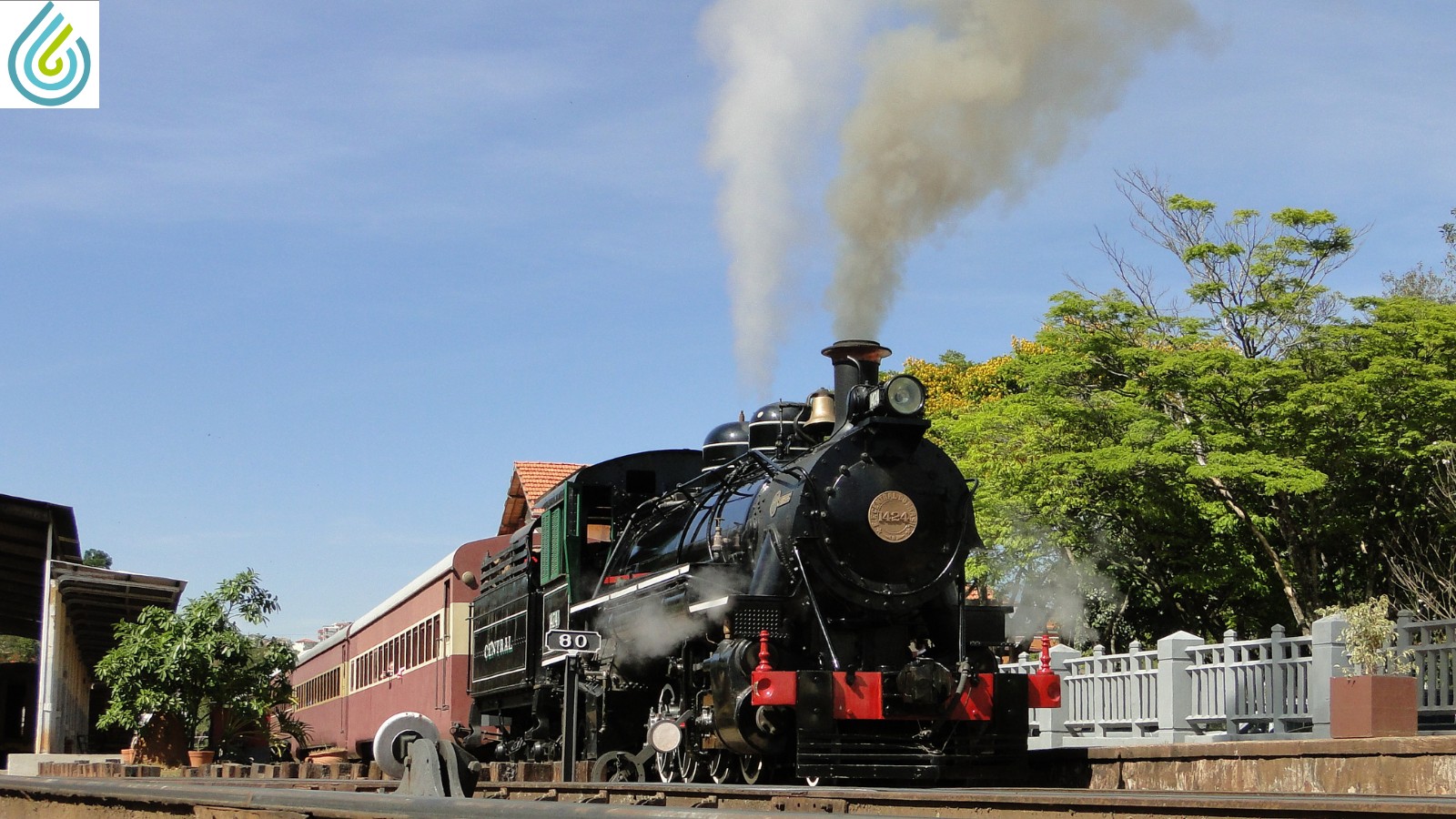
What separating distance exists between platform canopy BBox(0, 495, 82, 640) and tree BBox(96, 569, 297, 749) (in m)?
1.31

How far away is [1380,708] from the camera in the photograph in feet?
33.0

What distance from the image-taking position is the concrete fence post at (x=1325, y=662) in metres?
11.9

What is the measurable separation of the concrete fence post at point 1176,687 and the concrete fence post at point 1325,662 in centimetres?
270

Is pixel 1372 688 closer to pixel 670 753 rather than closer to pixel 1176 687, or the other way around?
pixel 1176 687

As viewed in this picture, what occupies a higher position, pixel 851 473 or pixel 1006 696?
pixel 851 473

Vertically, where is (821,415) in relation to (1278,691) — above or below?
above

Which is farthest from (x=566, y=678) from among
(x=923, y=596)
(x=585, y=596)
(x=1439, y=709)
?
(x=1439, y=709)

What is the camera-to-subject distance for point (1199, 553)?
25281 millimetres

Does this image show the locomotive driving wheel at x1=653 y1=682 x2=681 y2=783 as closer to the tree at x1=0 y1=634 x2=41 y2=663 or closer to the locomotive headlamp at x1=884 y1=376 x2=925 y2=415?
the locomotive headlamp at x1=884 y1=376 x2=925 y2=415

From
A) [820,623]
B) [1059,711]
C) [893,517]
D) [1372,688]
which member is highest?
[893,517]

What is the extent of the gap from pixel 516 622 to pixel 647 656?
3938 mm

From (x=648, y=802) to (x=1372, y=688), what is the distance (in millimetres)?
5133

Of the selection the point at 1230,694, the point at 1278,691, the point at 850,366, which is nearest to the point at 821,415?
the point at 850,366

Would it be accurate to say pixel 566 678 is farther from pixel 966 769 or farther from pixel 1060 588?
pixel 1060 588
